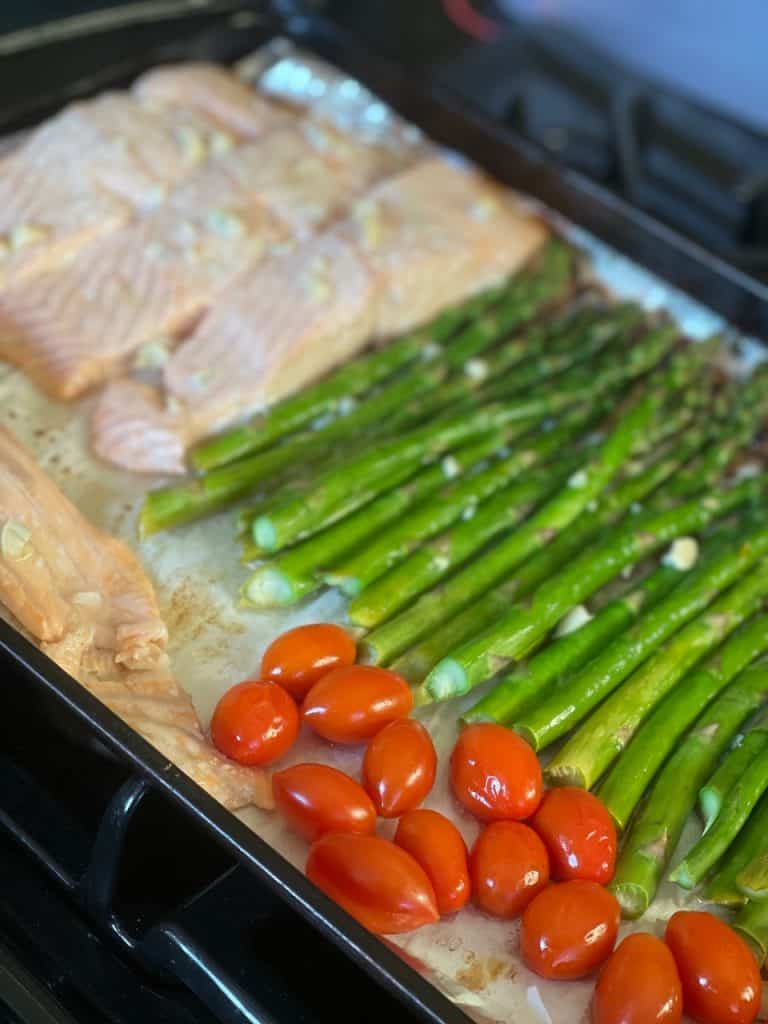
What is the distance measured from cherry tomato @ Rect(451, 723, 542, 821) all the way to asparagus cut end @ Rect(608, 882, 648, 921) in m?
0.24

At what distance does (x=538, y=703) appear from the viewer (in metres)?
2.80

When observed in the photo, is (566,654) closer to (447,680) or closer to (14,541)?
(447,680)

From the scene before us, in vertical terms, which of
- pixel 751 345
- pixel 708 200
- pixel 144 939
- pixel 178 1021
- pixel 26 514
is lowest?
pixel 751 345

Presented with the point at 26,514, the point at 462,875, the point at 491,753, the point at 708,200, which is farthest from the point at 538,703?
the point at 708,200

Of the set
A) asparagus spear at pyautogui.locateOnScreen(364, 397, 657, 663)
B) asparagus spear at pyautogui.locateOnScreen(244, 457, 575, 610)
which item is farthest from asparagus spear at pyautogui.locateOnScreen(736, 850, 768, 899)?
asparagus spear at pyautogui.locateOnScreen(244, 457, 575, 610)

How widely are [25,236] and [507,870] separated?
2474 millimetres

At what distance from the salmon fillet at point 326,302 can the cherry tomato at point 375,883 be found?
1383 mm

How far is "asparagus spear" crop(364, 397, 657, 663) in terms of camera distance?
9.49ft

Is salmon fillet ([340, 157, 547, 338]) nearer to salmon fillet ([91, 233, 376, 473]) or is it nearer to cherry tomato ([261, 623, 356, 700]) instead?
salmon fillet ([91, 233, 376, 473])

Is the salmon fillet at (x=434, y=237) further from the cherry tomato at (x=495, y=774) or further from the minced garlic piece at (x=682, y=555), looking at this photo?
the cherry tomato at (x=495, y=774)

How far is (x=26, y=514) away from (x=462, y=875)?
4.32ft

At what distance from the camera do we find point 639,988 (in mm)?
2156

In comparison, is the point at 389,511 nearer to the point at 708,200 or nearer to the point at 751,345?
the point at 751,345

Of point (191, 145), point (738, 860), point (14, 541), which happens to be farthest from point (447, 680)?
point (191, 145)
